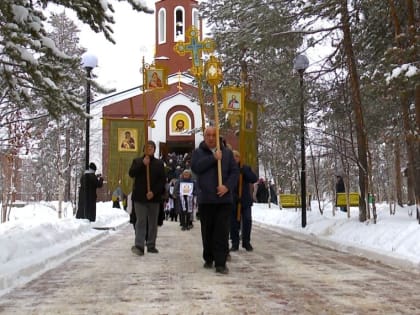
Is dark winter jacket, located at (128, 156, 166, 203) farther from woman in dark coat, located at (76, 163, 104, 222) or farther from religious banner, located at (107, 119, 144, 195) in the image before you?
woman in dark coat, located at (76, 163, 104, 222)

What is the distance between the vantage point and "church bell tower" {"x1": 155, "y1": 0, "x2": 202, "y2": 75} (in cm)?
5125

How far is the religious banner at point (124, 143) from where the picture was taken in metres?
13.8

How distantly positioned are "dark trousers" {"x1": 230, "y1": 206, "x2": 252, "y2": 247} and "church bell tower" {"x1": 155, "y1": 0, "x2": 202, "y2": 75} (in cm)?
4142

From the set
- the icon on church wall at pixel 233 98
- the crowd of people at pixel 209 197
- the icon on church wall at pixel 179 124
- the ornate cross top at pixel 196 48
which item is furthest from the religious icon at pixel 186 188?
the icon on church wall at pixel 179 124

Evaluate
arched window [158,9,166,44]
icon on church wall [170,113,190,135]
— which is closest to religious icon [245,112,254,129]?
icon on church wall [170,113,190,135]

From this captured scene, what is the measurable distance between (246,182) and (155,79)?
4.59 m

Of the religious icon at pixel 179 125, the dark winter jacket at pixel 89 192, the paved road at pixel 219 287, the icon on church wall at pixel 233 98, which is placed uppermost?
the religious icon at pixel 179 125

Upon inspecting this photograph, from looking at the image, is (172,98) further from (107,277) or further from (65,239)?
(107,277)

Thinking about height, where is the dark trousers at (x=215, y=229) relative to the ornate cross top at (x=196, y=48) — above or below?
below

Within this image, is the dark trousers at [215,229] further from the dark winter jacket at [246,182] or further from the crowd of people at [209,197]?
the dark winter jacket at [246,182]

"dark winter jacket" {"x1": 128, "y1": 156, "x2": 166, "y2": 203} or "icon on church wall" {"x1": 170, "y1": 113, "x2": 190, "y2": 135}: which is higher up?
"icon on church wall" {"x1": 170, "y1": 113, "x2": 190, "y2": 135}

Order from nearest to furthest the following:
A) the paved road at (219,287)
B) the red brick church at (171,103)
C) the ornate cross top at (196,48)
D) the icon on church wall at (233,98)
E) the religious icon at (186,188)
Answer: the paved road at (219,287), the icon on church wall at (233,98), the ornate cross top at (196,48), the religious icon at (186,188), the red brick church at (171,103)

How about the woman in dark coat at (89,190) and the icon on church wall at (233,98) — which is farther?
the woman in dark coat at (89,190)

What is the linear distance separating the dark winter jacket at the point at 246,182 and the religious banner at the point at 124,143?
405 centimetres
